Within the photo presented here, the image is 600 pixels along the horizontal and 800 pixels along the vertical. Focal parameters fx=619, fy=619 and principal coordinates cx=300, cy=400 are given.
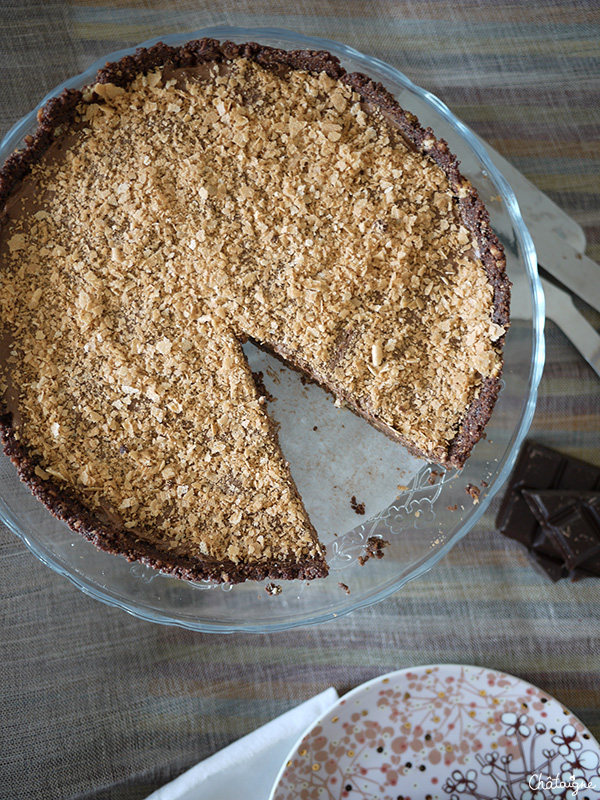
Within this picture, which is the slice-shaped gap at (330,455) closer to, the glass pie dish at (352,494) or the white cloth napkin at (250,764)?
the glass pie dish at (352,494)

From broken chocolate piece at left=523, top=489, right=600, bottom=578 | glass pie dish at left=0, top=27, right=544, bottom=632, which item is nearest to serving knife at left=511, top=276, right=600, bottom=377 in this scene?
glass pie dish at left=0, top=27, right=544, bottom=632

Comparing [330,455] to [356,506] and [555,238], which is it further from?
[555,238]

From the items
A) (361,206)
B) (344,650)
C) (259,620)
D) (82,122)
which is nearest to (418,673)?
(344,650)

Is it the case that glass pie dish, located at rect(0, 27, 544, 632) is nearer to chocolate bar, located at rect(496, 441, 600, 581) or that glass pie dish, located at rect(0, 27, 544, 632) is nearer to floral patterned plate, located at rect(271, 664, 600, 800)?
chocolate bar, located at rect(496, 441, 600, 581)

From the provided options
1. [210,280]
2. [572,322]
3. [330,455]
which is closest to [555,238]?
[572,322]

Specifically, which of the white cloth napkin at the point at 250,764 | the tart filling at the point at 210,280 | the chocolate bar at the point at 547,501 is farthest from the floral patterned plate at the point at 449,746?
the tart filling at the point at 210,280
